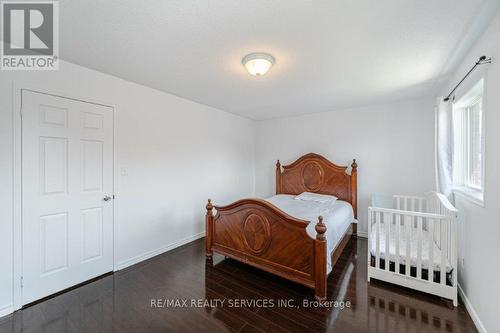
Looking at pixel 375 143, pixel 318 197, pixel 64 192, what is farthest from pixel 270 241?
pixel 375 143

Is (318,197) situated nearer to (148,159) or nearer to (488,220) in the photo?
(488,220)

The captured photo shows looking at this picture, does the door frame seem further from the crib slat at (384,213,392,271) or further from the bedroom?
the crib slat at (384,213,392,271)

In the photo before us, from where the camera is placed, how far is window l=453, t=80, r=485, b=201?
2.25 metres

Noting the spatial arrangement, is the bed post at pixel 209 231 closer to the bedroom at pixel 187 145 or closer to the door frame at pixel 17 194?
the bedroom at pixel 187 145

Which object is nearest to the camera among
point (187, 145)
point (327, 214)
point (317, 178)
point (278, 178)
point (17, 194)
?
point (17, 194)

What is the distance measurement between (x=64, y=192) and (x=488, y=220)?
388 centimetres

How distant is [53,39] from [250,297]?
301cm

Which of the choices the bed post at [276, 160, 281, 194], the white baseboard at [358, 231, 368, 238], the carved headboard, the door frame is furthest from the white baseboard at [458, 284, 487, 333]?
the door frame

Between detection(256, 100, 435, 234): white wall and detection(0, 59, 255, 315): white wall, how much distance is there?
1.73 meters

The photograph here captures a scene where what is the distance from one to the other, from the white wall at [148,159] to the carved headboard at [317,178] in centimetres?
132

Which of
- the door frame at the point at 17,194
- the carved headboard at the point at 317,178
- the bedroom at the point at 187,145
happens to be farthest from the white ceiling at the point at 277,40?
the carved headboard at the point at 317,178

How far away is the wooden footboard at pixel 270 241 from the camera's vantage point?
2135mm

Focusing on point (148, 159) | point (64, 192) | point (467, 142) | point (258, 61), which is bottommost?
point (64, 192)

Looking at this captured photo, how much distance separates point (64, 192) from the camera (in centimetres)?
230
